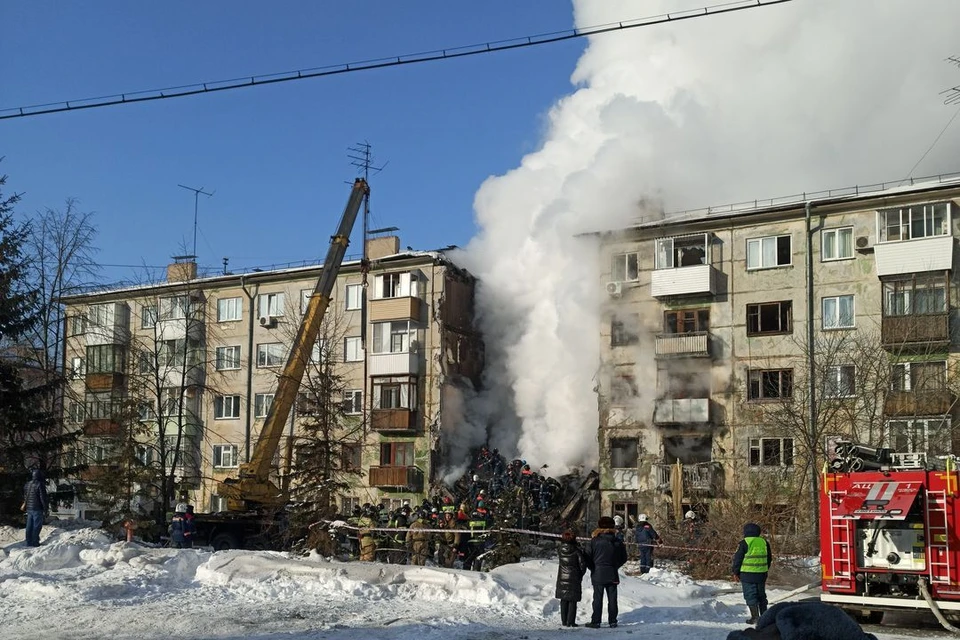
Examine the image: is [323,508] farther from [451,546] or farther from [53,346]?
[53,346]

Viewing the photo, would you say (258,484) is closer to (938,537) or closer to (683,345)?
(683,345)

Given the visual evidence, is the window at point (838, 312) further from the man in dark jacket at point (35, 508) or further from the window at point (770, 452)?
the man in dark jacket at point (35, 508)

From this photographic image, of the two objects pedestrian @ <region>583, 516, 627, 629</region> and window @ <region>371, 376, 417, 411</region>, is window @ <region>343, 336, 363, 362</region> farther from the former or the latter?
pedestrian @ <region>583, 516, 627, 629</region>

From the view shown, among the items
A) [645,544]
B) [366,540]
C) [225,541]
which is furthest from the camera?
[225,541]

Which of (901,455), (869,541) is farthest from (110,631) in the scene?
(901,455)

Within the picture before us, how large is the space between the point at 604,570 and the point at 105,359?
45.0 m

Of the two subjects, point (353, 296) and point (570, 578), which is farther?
point (353, 296)

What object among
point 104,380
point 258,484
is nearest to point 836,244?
point 258,484

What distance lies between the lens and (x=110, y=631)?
1300 cm

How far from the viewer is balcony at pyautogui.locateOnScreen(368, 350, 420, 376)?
45.9 meters

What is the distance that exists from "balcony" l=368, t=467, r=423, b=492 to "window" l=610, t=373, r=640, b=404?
9671 mm

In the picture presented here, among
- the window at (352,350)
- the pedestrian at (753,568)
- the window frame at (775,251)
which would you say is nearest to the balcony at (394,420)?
the window at (352,350)

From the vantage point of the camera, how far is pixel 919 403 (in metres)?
35.4

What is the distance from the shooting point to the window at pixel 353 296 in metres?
48.6
